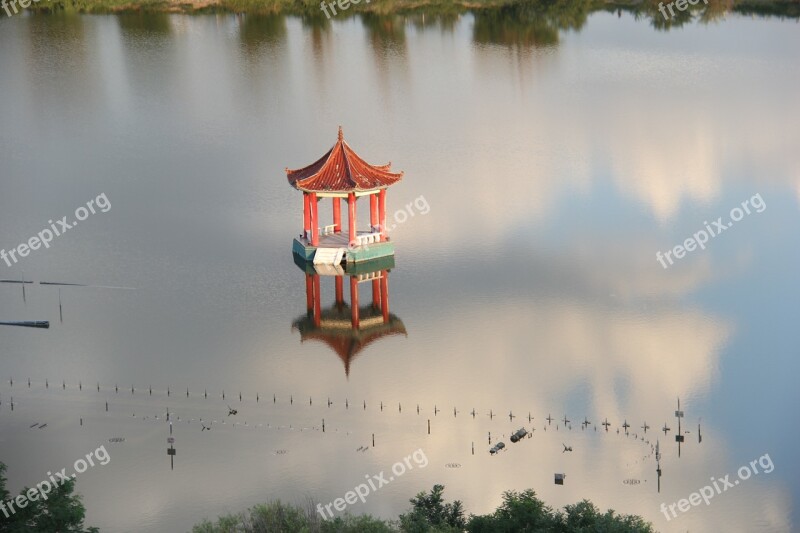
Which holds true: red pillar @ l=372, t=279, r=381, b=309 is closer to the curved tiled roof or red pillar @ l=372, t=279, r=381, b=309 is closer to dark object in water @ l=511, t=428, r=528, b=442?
the curved tiled roof

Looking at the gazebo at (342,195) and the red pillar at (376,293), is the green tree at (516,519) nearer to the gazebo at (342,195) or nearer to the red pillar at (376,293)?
the red pillar at (376,293)

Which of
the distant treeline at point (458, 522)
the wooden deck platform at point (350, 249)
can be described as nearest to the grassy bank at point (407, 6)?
the wooden deck platform at point (350, 249)

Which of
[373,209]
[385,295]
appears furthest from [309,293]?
[373,209]

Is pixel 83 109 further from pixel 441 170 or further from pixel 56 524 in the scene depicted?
pixel 56 524

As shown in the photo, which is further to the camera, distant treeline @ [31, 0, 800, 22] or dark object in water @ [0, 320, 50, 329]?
distant treeline @ [31, 0, 800, 22]

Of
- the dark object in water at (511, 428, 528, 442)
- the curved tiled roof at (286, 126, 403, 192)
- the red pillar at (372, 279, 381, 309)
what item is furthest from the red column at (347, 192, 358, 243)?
the dark object in water at (511, 428, 528, 442)

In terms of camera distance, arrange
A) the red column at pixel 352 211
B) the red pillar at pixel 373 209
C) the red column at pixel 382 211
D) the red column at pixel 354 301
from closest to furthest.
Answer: the red column at pixel 354 301, the red column at pixel 352 211, the red column at pixel 382 211, the red pillar at pixel 373 209
